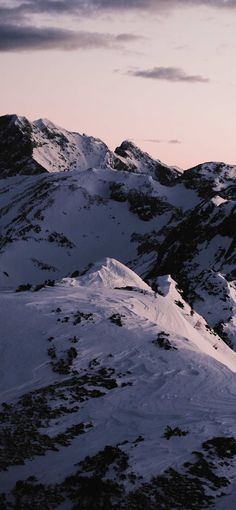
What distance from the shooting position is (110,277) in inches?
1407

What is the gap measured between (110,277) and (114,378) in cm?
1520

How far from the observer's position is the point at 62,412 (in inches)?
726

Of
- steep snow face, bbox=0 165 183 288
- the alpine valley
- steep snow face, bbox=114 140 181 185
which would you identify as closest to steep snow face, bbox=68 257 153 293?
the alpine valley

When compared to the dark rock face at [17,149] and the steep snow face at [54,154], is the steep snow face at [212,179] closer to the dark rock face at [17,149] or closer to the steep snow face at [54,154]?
the steep snow face at [54,154]

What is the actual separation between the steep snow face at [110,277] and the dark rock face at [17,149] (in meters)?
129

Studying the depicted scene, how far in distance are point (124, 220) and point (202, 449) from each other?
10005 centimetres

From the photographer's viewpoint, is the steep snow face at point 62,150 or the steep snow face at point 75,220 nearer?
the steep snow face at point 75,220

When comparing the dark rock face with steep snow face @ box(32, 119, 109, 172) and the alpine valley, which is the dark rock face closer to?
steep snow face @ box(32, 119, 109, 172)

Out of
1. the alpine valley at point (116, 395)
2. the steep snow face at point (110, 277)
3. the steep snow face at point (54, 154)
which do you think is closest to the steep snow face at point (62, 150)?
the steep snow face at point (54, 154)

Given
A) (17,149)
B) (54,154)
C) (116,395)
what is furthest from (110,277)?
(17,149)

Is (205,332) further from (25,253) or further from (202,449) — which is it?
(25,253)

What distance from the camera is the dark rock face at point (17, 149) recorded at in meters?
169

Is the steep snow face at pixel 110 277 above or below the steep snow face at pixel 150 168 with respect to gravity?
above

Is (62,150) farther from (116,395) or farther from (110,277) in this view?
(116,395)
